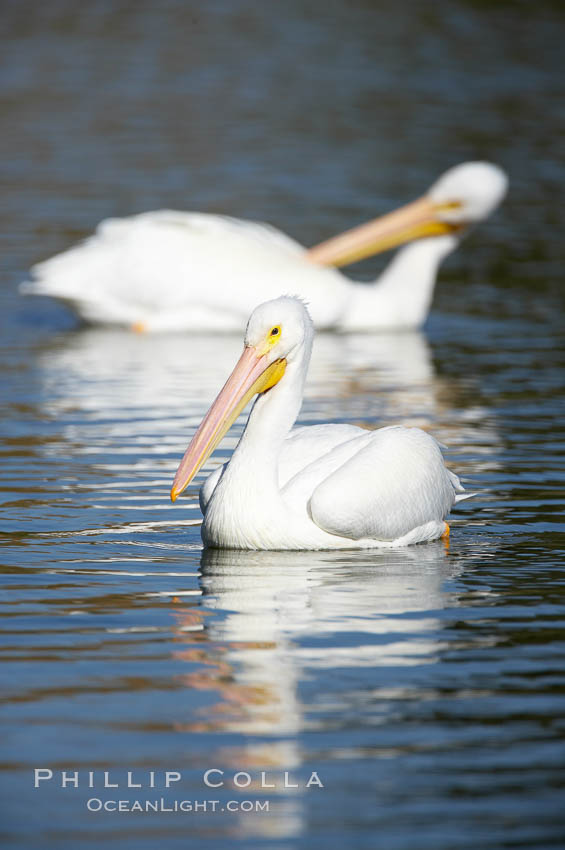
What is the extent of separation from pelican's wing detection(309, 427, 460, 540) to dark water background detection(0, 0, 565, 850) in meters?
0.11

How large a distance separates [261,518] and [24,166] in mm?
13342

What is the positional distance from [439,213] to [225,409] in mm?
6716

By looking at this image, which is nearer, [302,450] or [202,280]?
[302,450]

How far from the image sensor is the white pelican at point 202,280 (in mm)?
11367

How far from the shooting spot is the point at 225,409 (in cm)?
575

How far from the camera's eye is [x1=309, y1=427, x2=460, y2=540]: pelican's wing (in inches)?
221

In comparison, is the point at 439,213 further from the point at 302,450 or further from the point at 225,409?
the point at 225,409

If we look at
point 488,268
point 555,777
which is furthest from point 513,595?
point 488,268

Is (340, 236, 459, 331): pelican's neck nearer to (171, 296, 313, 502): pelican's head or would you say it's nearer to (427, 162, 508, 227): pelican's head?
(427, 162, 508, 227): pelican's head

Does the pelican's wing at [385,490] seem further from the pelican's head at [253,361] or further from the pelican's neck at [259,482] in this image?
the pelican's head at [253,361]

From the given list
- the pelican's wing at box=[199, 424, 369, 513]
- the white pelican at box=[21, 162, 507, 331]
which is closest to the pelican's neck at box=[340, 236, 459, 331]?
the white pelican at box=[21, 162, 507, 331]

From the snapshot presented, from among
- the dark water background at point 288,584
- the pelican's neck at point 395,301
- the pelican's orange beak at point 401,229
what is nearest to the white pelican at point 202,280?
the pelican's neck at point 395,301

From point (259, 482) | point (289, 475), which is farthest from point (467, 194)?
point (259, 482)

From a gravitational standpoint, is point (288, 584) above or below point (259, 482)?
below
